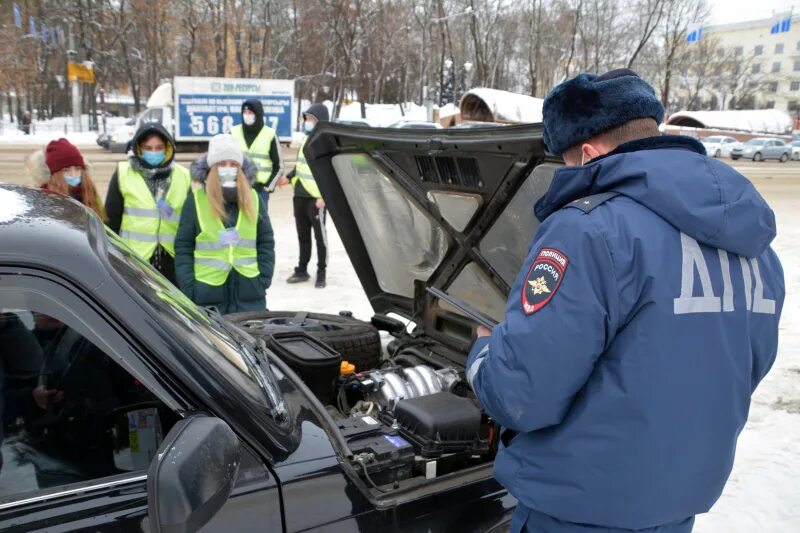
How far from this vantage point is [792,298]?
7082 millimetres

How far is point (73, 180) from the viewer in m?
4.10

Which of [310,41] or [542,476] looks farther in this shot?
[310,41]

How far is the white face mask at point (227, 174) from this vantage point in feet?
12.9

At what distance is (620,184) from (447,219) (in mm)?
1761

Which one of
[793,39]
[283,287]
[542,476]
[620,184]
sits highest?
[793,39]

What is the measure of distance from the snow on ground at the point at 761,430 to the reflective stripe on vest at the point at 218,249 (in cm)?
210

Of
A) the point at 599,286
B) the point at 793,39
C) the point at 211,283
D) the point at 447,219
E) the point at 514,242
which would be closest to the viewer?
the point at 599,286

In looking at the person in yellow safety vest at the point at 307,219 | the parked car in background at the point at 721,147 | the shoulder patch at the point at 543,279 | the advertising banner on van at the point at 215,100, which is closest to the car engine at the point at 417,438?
the shoulder patch at the point at 543,279

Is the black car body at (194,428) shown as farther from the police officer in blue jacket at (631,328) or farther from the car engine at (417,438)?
the police officer in blue jacket at (631,328)

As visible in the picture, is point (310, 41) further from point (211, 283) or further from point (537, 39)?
point (211, 283)

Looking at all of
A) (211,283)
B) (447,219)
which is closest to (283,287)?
(211,283)

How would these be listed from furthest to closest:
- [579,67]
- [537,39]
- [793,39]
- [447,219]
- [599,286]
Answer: [793,39] → [579,67] → [537,39] → [447,219] → [599,286]

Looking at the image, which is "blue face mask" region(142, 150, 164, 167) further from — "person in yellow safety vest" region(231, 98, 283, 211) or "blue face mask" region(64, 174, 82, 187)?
"person in yellow safety vest" region(231, 98, 283, 211)

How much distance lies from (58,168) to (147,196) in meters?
0.55
